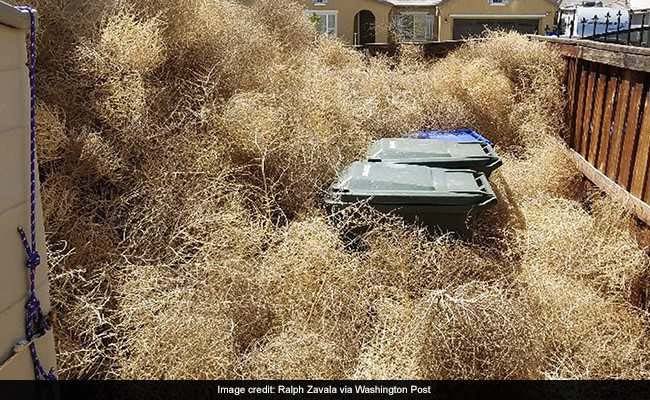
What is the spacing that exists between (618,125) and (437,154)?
139 centimetres

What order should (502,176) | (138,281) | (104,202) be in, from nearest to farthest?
(138,281) < (104,202) < (502,176)

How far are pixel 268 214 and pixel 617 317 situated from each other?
2198 mm

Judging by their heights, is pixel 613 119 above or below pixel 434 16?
below

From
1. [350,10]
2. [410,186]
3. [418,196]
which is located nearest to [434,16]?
[350,10]

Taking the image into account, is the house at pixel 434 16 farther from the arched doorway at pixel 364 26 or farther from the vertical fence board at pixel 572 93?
the vertical fence board at pixel 572 93

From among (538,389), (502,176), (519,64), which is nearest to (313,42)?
(519,64)

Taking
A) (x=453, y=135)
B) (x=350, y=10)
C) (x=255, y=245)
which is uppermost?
(x=350, y=10)

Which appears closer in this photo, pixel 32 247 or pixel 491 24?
pixel 32 247

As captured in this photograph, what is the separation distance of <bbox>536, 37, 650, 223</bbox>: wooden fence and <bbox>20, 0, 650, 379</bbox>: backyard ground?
179 mm

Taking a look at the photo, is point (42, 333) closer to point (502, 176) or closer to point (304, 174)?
point (304, 174)

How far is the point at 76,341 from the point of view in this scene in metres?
2.89

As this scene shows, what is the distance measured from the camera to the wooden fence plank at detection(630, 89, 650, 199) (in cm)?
376

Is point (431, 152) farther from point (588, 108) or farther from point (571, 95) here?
point (571, 95)

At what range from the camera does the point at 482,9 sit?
21.4 metres
